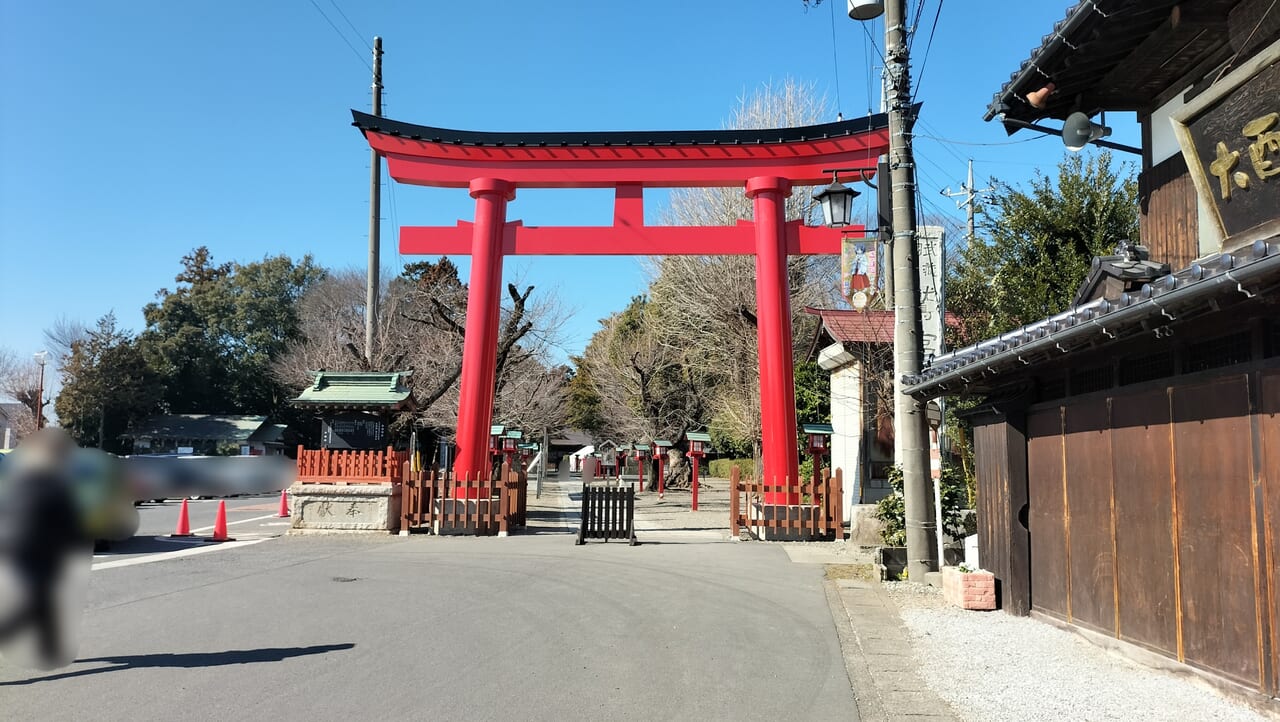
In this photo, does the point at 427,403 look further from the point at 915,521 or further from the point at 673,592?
the point at 915,521

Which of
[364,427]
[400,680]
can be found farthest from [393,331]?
[400,680]

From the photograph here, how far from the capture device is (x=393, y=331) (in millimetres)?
34406

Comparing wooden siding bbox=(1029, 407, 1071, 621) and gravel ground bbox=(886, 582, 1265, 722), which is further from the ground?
wooden siding bbox=(1029, 407, 1071, 621)

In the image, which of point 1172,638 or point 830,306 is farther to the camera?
point 830,306

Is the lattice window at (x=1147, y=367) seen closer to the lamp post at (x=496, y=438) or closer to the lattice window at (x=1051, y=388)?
the lattice window at (x=1051, y=388)

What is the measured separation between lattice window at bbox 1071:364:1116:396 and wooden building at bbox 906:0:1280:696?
2 cm

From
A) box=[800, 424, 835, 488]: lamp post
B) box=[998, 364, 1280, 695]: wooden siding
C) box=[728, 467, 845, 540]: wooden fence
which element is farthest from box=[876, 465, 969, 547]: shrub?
box=[800, 424, 835, 488]: lamp post

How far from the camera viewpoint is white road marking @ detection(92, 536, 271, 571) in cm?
1173

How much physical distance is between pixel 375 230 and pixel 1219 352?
2282 centimetres

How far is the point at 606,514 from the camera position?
15.3 meters

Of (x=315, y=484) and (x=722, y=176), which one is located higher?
(x=722, y=176)

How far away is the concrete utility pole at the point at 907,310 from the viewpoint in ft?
32.5

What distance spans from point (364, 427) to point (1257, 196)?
53.4ft

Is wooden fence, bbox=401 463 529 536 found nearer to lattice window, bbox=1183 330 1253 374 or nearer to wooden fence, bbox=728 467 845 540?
wooden fence, bbox=728 467 845 540
